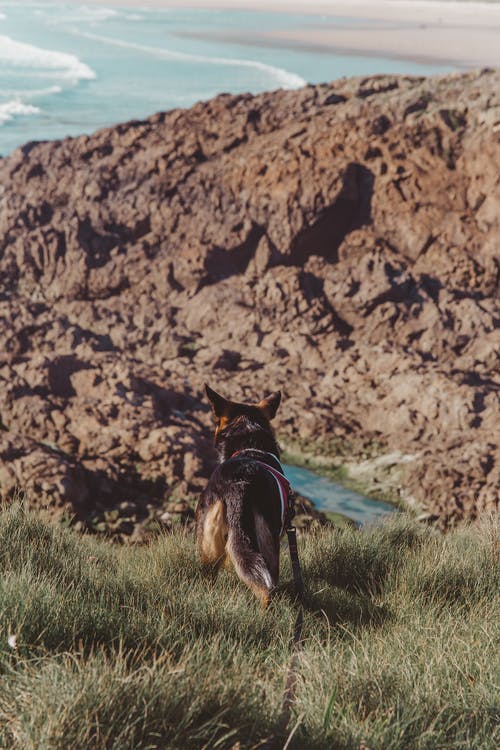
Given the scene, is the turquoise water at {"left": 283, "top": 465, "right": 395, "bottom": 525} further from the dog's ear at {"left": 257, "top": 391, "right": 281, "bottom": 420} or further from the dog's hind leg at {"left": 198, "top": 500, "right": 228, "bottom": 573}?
the dog's hind leg at {"left": 198, "top": 500, "right": 228, "bottom": 573}

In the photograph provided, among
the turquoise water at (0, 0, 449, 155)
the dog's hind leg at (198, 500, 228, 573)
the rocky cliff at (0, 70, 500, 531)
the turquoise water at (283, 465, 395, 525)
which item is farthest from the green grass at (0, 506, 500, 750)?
the turquoise water at (0, 0, 449, 155)

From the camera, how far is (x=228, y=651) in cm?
304

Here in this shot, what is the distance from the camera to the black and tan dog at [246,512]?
338cm

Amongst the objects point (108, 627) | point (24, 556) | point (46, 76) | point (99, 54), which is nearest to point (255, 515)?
point (108, 627)

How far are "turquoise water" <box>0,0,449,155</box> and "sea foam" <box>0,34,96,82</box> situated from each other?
87 mm

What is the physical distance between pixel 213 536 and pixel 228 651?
688 millimetres

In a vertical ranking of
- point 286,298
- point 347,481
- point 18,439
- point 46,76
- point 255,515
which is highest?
point 46,76

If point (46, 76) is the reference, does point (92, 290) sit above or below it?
below

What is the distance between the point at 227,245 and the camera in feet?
52.7

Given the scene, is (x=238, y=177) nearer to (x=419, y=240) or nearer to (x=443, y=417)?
(x=419, y=240)

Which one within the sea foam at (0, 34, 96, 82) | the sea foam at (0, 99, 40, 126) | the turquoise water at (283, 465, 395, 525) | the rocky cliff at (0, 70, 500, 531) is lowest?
the turquoise water at (283, 465, 395, 525)

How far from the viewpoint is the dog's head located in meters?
4.15

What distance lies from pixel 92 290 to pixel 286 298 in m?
4.71

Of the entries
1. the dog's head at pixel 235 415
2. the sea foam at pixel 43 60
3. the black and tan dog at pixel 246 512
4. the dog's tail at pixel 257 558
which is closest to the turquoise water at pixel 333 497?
the dog's head at pixel 235 415
